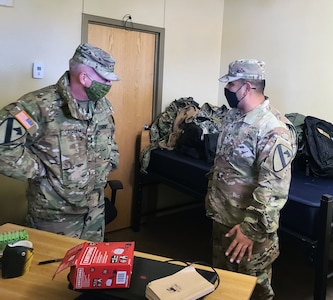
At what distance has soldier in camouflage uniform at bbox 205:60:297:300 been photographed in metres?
1.66

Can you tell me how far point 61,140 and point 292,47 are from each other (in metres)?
2.41

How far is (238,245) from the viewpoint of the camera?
1692mm

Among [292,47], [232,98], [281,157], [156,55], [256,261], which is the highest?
[292,47]

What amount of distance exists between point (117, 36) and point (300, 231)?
2178 millimetres

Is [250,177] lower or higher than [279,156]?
lower

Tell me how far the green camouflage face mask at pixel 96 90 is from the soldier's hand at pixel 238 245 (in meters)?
0.90

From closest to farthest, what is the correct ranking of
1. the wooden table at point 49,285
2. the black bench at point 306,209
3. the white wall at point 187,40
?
the wooden table at point 49,285 < the black bench at point 306,209 < the white wall at point 187,40

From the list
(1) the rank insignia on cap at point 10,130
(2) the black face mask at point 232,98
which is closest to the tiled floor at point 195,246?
(2) the black face mask at point 232,98

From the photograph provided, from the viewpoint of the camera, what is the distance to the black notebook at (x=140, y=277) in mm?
1043

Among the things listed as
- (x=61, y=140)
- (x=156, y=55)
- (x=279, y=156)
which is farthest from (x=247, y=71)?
(x=156, y=55)

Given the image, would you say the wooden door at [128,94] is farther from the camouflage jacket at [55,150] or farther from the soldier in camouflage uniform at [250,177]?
the soldier in camouflage uniform at [250,177]

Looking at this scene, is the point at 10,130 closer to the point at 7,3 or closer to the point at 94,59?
the point at 94,59

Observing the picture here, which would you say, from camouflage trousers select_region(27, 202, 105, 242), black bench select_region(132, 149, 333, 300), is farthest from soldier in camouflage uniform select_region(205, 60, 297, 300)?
camouflage trousers select_region(27, 202, 105, 242)

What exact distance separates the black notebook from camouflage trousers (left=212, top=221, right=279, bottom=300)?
2.08 feet
